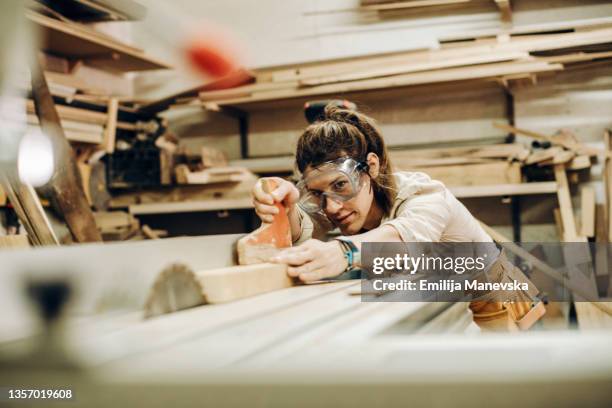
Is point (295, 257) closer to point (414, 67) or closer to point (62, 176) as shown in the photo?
point (62, 176)

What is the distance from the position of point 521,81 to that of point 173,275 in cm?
323

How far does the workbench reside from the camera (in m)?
0.41

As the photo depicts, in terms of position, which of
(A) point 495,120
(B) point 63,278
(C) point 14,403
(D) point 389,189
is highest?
(A) point 495,120

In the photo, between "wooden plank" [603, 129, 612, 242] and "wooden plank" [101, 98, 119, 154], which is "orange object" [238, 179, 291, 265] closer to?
"wooden plank" [101, 98, 119, 154]

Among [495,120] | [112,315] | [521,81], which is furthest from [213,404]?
[495,120]

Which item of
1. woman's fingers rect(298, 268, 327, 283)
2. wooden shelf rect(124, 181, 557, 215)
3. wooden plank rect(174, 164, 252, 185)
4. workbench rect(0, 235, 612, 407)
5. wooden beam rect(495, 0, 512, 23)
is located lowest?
workbench rect(0, 235, 612, 407)

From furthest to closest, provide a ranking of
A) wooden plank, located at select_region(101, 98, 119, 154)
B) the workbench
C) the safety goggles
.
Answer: wooden plank, located at select_region(101, 98, 119, 154) → the safety goggles → the workbench

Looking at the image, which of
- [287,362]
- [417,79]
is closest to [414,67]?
[417,79]

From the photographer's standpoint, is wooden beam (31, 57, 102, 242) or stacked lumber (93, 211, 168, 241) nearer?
wooden beam (31, 57, 102, 242)

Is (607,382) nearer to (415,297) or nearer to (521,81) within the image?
(415,297)

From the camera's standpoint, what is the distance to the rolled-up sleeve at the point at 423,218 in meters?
1.50

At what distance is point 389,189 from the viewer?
1.86 metres

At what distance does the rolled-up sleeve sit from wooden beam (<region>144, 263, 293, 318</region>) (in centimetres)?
53

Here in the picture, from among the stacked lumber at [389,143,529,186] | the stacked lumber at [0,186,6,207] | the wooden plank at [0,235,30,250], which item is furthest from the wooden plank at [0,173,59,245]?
the stacked lumber at [389,143,529,186]
